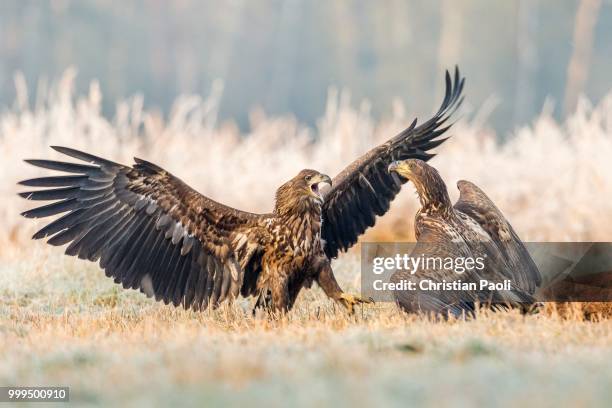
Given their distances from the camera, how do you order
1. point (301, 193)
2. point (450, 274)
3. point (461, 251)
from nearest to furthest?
point (450, 274), point (461, 251), point (301, 193)

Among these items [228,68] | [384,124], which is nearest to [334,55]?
[228,68]

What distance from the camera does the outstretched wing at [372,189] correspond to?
8.45 metres

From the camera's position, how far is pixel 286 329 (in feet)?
21.3

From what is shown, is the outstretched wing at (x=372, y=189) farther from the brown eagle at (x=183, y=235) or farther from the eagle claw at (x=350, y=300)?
the eagle claw at (x=350, y=300)

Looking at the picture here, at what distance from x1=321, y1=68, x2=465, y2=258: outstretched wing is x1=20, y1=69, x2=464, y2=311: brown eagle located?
76 cm

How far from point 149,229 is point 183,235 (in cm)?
24

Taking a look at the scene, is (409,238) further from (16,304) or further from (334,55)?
(334,55)

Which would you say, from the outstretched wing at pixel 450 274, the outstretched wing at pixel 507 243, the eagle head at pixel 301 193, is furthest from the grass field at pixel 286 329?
the eagle head at pixel 301 193

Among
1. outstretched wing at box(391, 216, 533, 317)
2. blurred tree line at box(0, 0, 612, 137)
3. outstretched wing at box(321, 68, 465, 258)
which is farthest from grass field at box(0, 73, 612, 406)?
blurred tree line at box(0, 0, 612, 137)

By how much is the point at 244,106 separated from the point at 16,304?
126 feet

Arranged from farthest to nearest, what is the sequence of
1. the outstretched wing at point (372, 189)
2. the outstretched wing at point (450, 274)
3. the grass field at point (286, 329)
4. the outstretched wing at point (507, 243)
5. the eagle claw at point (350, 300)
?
1. the outstretched wing at point (372, 189)
2. the outstretched wing at point (507, 243)
3. the eagle claw at point (350, 300)
4. the outstretched wing at point (450, 274)
5. the grass field at point (286, 329)

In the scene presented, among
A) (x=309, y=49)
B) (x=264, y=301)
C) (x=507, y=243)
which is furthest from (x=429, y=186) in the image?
(x=309, y=49)

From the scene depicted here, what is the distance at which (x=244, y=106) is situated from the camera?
154 ft

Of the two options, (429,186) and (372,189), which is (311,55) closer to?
(372,189)
